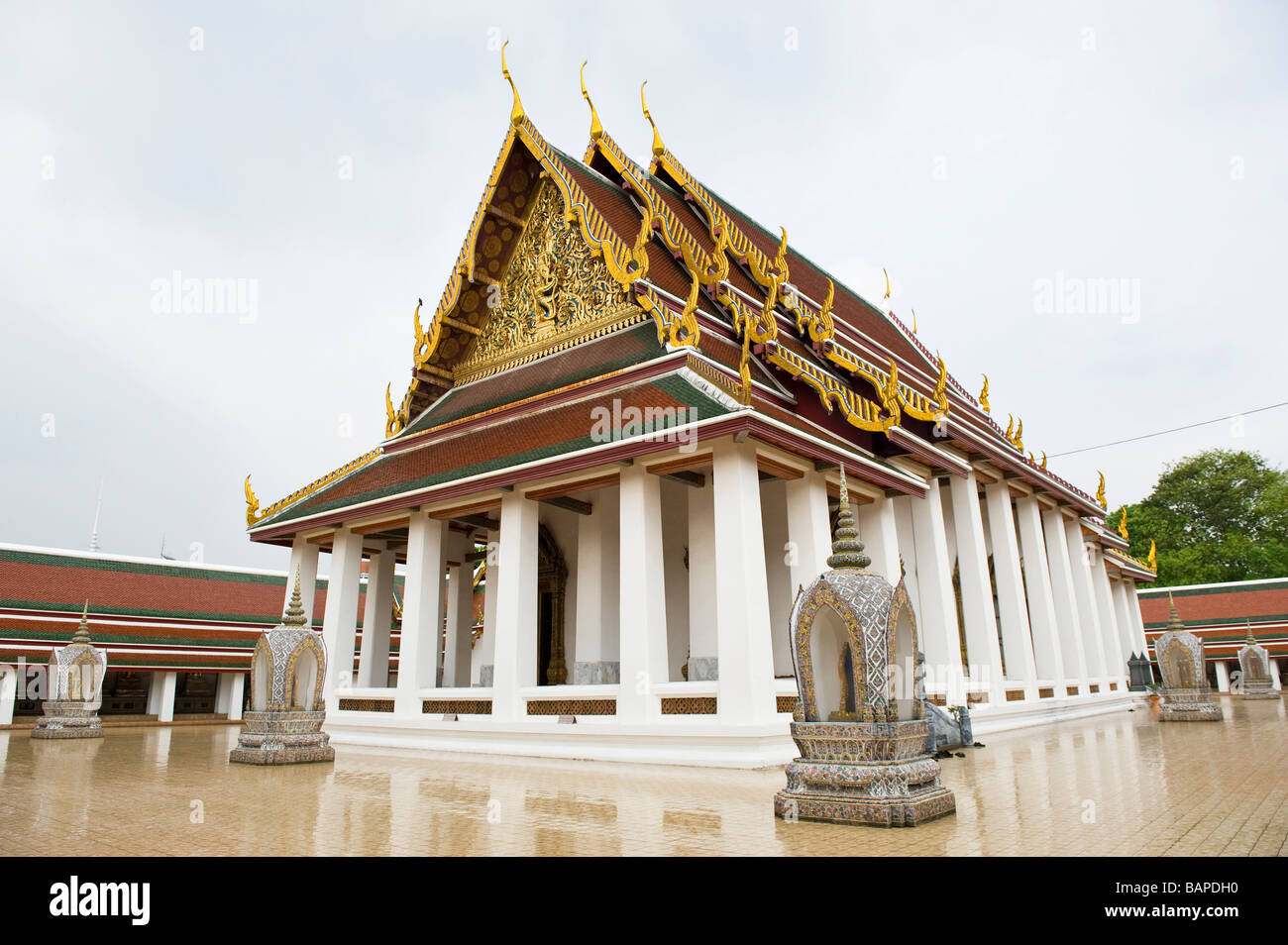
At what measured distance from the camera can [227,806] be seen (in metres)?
5.59

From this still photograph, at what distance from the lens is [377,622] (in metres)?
13.8

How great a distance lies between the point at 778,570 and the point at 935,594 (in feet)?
7.72

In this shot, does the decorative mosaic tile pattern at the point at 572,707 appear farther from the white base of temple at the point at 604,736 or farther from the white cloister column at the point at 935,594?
the white cloister column at the point at 935,594

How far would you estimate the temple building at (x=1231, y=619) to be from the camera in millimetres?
27062

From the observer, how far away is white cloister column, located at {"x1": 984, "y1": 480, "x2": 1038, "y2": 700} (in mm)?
13133

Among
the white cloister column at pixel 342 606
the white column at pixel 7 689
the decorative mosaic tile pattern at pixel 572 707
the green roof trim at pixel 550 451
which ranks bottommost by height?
the decorative mosaic tile pattern at pixel 572 707

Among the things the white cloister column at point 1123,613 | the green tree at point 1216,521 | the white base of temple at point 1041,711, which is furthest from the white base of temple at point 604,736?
the green tree at point 1216,521

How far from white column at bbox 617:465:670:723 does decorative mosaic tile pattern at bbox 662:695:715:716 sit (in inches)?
5.5

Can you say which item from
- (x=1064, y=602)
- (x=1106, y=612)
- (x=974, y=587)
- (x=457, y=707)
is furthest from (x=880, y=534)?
(x=1106, y=612)

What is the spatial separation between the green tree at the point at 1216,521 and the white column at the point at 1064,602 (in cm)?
2535

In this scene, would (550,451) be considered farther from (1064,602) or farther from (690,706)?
(1064,602)

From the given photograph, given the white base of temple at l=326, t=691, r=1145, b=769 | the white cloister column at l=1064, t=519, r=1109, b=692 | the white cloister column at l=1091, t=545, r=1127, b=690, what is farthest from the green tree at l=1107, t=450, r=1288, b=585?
the white base of temple at l=326, t=691, r=1145, b=769
